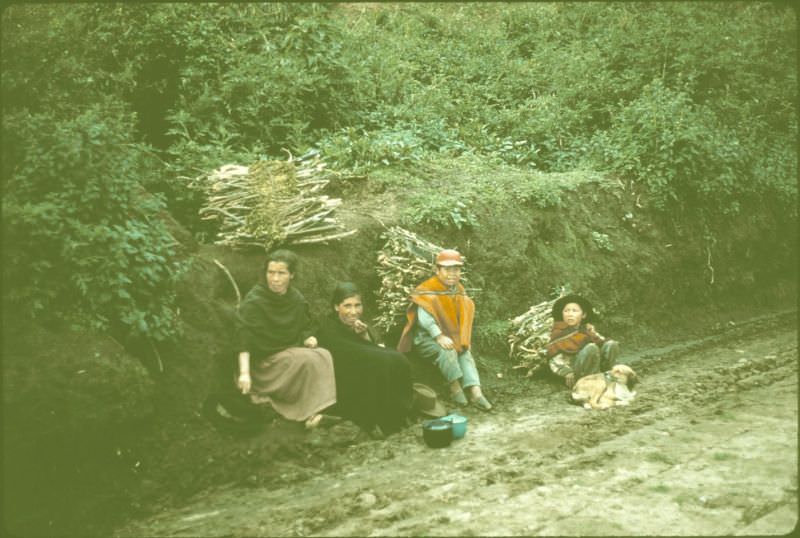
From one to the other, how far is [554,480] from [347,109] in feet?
22.5

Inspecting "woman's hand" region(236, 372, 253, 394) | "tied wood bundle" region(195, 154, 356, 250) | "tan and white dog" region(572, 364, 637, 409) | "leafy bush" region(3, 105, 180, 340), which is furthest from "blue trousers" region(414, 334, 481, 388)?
"leafy bush" region(3, 105, 180, 340)

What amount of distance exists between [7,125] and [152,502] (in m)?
2.90

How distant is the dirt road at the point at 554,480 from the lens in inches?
196

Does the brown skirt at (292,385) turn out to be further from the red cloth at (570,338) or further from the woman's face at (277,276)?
the red cloth at (570,338)

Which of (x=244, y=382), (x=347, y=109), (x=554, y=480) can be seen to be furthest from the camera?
(x=347, y=109)

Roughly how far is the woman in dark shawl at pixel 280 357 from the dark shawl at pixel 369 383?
0.17 metres

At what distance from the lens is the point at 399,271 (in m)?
8.13

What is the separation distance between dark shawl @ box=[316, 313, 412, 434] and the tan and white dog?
1.78 m

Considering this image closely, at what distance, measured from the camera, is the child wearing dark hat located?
8062mm

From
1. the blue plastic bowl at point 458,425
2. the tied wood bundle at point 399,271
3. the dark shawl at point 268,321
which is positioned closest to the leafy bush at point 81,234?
the dark shawl at point 268,321

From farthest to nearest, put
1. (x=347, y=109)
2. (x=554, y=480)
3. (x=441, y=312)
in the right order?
(x=347, y=109) < (x=441, y=312) < (x=554, y=480)

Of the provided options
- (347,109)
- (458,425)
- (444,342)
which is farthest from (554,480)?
(347,109)

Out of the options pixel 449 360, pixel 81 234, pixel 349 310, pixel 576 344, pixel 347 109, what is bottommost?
pixel 576 344

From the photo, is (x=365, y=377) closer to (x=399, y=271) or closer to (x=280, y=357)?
(x=280, y=357)
